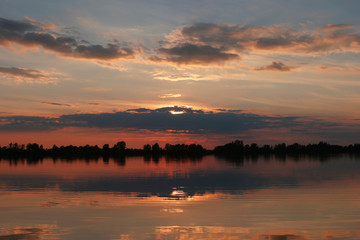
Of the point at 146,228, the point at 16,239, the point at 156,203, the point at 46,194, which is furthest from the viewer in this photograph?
the point at 46,194

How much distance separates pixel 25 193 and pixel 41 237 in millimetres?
17416

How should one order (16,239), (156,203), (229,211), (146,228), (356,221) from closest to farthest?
(16,239) < (146,228) < (356,221) < (229,211) < (156,203)

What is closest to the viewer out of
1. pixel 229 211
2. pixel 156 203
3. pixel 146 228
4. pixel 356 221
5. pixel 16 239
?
pixel 16 239

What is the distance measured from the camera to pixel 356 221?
1994 cm

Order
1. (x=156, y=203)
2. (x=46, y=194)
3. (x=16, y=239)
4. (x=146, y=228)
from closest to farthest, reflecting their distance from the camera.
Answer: (x=16, y=239) → (x=146, y=228) → (x=156, y=203) → (x=46, y=194)

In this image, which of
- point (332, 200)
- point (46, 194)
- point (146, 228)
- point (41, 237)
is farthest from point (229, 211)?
point (46, 194)

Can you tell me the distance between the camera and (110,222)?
20.1m

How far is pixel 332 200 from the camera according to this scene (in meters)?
27.5

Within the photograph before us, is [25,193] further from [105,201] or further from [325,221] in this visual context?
[325,221]

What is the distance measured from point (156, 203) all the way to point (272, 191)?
12726mm

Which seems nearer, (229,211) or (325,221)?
(325,221)

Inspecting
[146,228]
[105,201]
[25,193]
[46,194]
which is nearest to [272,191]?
[105,201]

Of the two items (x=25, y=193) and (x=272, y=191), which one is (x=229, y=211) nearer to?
(x=272, y=191)

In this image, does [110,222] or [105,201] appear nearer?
[110,222]
